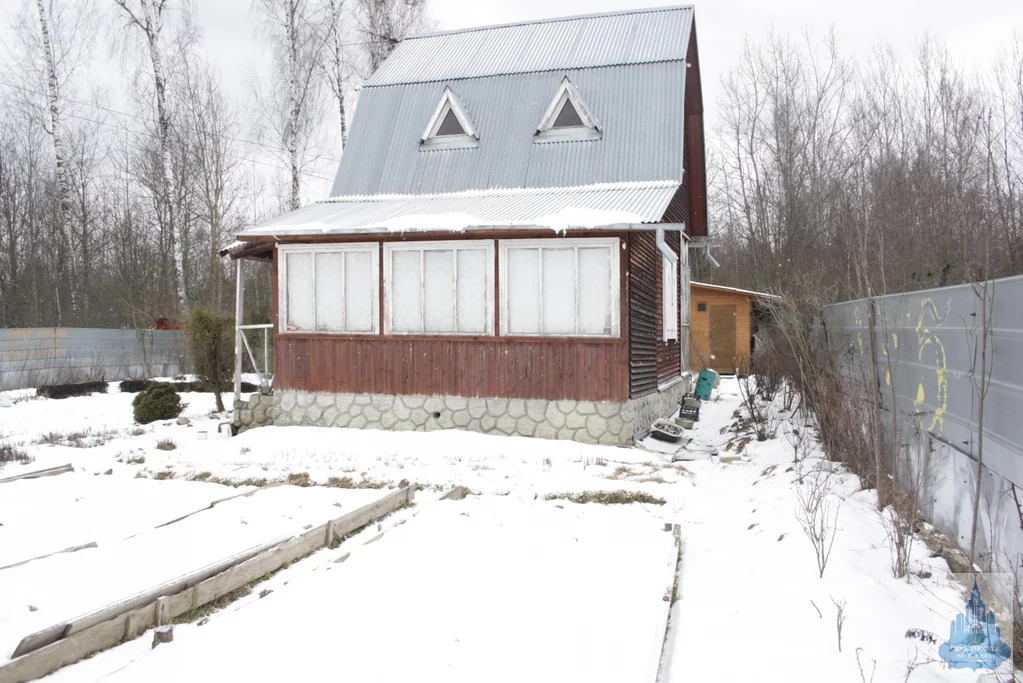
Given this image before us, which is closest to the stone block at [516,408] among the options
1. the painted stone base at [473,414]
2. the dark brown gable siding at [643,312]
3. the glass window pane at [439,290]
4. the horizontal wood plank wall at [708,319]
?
the painted stone base at [473,414]

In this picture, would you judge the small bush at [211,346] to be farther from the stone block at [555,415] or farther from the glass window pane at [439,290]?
the stone block at [555,415]

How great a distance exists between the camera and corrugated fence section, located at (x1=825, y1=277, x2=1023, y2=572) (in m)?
3.98

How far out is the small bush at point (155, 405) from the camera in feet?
44.9

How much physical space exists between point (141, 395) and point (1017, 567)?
13.6m

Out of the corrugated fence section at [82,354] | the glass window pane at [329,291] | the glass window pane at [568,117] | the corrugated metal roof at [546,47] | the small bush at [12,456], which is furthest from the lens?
the corrugated fence section at [82,354]

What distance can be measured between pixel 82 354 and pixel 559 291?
15583 mm

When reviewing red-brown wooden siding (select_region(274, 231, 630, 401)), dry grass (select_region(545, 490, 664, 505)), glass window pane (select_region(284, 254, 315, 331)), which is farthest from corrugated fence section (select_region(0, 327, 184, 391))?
dry grass (select_region(545, 490, 664, 505))

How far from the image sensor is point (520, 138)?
13.7m

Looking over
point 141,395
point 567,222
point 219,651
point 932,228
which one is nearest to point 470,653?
point 219,651

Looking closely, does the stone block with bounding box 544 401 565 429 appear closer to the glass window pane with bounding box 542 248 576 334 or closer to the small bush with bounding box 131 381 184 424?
the glass window pane with bounding box 542 248 576 334

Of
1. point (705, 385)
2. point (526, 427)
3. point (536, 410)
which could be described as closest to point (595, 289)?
point (536, 410)

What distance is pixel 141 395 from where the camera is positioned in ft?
45.3

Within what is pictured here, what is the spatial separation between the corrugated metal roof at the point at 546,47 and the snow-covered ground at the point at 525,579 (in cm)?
853

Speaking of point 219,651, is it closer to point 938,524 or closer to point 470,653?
point 470,653
